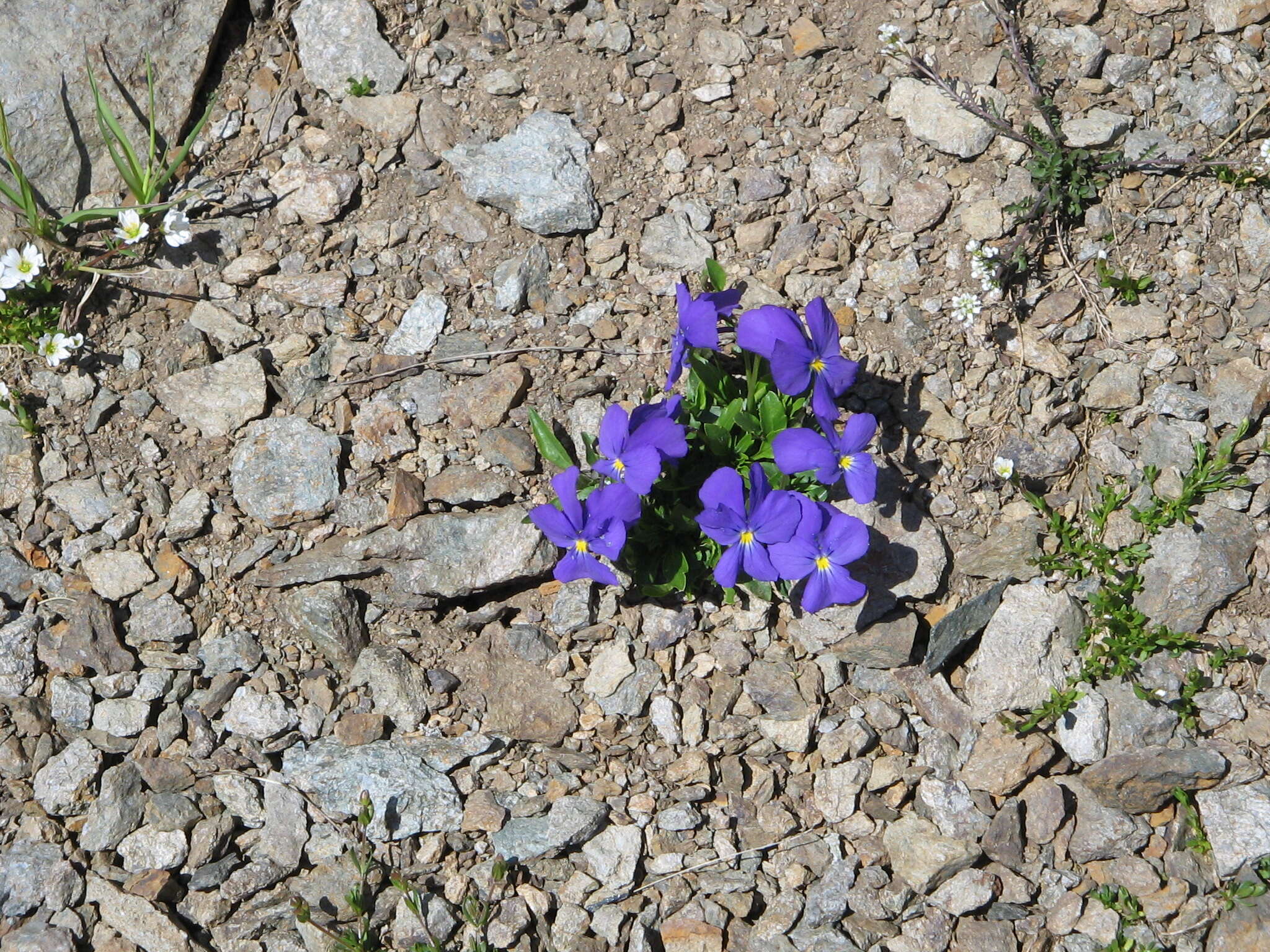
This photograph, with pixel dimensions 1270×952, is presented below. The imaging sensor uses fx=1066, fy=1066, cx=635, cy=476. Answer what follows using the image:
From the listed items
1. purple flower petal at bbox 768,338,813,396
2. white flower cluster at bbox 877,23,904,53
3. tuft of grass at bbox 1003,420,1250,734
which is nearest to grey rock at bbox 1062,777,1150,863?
tuft of grass at bbox 1003,420,1250,734

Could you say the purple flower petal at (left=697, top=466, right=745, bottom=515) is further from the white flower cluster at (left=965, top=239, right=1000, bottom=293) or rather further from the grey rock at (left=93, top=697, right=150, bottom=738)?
the grey rock at (left=93, top=697, right=150, bottom=738)

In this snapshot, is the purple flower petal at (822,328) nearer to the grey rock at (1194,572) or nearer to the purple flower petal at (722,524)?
the purple flower petal at (722,524)

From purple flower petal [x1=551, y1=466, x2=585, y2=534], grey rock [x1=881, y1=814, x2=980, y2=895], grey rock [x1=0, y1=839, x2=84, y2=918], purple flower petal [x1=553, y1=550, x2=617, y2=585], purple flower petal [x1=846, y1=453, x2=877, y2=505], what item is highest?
purple flower petal [x1=551, y1=466, x2=585, y2=534]

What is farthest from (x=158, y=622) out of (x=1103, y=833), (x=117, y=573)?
(x=1103, y=833)

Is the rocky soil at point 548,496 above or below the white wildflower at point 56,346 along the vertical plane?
below

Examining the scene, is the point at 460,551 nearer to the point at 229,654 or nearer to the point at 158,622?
the point at 229,654

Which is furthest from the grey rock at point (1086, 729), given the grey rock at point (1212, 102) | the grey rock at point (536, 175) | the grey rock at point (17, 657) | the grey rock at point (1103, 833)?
the grey rock at point (17, 657)
